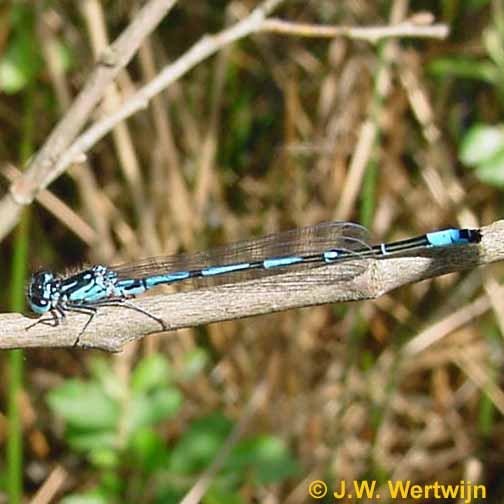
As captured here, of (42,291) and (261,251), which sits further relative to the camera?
(261,251)

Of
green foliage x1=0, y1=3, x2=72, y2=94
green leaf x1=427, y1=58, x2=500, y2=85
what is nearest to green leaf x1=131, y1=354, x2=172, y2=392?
green foliage x1=0, y1=3, x2=72, y2=94

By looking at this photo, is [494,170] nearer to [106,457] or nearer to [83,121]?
[83,121]

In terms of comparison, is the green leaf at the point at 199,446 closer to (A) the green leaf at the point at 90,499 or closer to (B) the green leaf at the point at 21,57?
(A) the green leaf at the point at 90,499

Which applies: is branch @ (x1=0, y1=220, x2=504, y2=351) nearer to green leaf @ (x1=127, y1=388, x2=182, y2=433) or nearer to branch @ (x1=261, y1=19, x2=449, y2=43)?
branch @ (x1=261, y1=19, x2=449, y2=43)

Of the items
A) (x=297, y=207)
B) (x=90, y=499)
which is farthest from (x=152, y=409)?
(x=297, y=207)

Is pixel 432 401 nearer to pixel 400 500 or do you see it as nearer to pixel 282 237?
pixel 400 500

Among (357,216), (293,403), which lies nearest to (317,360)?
(293,403)
